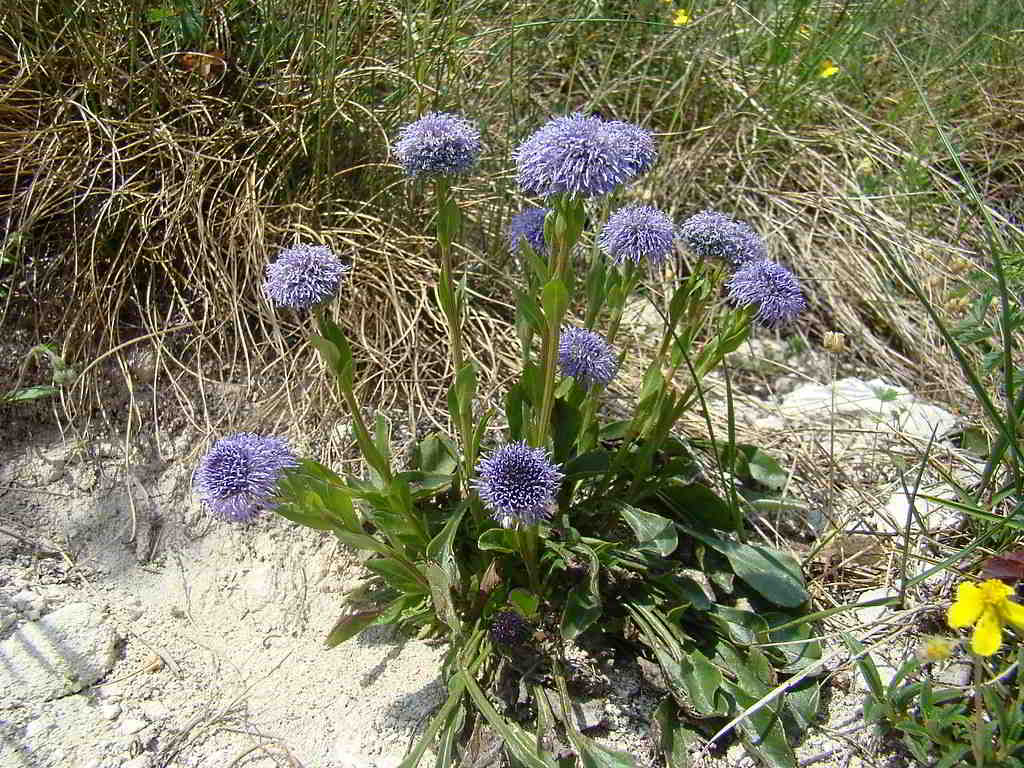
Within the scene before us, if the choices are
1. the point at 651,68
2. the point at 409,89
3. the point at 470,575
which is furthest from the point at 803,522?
the point at 651,68

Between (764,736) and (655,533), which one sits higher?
(655,533)

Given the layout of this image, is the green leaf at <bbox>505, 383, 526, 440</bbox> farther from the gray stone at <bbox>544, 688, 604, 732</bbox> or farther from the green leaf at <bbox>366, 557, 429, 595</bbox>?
the gray stone at <bbox>544, 688, 604, 732</bbox>

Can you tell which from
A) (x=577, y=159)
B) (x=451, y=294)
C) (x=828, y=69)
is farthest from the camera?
(x=828, y=69)

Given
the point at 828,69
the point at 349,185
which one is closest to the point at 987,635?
the point at 349,185

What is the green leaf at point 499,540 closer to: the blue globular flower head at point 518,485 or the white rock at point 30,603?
the blue globular flower head at point 518,485

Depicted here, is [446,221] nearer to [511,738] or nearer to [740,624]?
[511,738]

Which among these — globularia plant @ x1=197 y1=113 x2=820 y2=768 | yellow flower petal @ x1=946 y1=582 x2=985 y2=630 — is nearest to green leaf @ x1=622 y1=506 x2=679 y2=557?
globularia plant @ x1=197 y1=113 x2=820 y2=768
